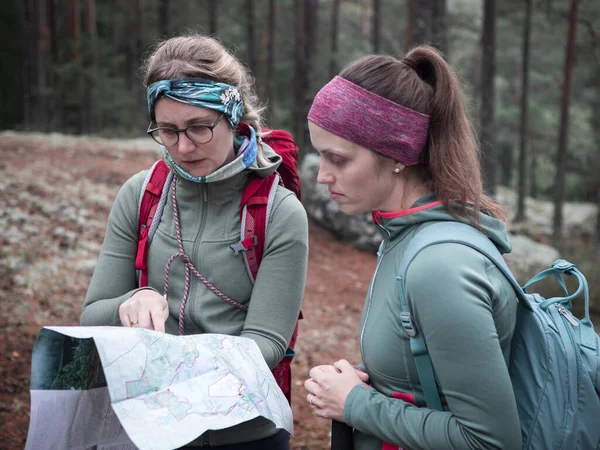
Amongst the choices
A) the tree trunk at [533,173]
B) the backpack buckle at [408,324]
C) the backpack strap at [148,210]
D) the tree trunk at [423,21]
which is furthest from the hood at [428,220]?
the tree trunk at [533,173]

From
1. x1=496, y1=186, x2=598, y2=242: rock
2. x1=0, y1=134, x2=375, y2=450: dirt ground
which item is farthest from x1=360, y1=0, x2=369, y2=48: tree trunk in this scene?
x1=0, y1=134, x2=375, y2=450: dirt ground

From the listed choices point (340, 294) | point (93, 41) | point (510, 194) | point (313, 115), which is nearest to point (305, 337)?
point (340, 294)

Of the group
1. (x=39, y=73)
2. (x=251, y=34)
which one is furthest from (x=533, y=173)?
(x=39, y=73)

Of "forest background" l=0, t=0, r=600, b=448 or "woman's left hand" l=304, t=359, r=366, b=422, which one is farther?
"forest background" l=0, t=0, r=600, b=448

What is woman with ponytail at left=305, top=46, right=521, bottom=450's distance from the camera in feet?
5.04

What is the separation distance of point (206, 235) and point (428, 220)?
0.88 m

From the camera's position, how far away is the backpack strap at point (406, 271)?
1615mm

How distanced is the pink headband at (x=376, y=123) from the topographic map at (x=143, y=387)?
794 millimetres

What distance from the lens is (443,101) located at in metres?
1.83

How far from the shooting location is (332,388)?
5.98 ft

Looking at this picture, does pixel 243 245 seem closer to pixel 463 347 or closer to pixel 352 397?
pixel 352 397

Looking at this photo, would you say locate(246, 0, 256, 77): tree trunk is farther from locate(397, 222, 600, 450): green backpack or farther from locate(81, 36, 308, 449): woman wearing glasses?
locate(397, 222, 600, 450): green backpack

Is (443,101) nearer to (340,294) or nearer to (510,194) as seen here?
(340,294)

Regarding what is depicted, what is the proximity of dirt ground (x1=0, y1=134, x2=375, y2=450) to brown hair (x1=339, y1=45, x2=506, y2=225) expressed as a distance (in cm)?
330
